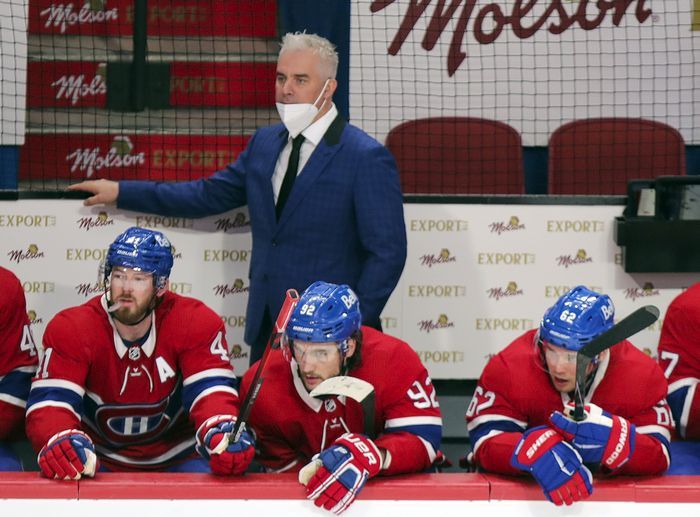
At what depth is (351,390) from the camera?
2729 mm

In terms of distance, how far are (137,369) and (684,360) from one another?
1579mm

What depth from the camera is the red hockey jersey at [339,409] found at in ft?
9.79

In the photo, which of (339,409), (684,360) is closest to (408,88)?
(684,360)

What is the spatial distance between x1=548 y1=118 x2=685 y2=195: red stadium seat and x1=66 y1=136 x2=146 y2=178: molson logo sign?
5.61ft

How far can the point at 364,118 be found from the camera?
206 inches

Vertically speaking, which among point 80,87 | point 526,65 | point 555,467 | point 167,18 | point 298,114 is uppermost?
point 167,18

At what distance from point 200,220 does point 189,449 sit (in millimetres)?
984

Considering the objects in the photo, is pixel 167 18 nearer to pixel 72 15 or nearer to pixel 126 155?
pixel 72 15

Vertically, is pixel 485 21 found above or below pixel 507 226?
above

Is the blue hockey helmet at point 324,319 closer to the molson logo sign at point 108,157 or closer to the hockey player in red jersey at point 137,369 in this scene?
the hockey player in red jersey at point 137,369

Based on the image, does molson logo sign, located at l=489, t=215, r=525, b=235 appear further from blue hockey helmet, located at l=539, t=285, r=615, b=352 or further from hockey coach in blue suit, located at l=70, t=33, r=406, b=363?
blue hockey helmet, located at l=539, t=285, r=615, b=352

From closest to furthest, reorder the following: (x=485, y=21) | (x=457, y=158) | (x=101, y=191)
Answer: (x=101, y=191) → (x=457, y=158) → (x=485, y=21)

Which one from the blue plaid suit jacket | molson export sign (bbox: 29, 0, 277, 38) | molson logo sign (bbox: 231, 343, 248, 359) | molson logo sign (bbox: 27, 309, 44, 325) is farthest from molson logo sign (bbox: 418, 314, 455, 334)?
molson export sign (bbox: 29, 0, 277, 38)

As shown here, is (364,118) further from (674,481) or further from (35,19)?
(674,481)
